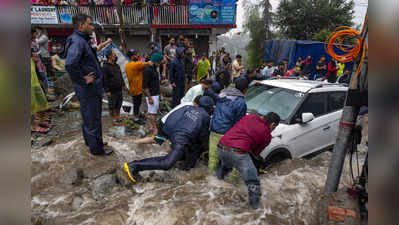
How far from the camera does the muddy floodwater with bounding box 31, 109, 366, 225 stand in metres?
2.85

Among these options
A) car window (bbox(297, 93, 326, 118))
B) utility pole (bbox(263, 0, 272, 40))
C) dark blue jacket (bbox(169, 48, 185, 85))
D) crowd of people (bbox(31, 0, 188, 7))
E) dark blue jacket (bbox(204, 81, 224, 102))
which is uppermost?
utility pole (bbox(263, 0, 272, 40))

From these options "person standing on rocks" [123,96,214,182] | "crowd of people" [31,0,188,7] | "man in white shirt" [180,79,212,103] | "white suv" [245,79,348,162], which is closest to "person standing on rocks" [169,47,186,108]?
"man in white shirt" [180,79,212,103]

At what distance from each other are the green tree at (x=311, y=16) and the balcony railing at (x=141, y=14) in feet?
39.3

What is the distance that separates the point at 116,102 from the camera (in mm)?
5723

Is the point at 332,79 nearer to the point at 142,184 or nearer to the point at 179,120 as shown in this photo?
the point at 179,120

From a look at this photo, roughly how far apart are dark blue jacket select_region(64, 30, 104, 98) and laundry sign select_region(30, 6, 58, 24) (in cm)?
1551

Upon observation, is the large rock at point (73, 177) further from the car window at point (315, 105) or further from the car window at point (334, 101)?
the car window at point (334, 101)

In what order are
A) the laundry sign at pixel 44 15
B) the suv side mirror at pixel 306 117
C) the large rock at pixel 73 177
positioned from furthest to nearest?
1. the laundry sign at pixel 44 15
2. the suv side mirror at pixel 306 117
3. the large rock at pixel 73 177

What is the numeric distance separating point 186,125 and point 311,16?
900 inches

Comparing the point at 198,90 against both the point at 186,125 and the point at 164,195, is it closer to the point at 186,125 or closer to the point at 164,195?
the point at 186,125

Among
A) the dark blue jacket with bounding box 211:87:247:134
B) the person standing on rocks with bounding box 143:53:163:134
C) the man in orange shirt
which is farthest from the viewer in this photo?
A: the man in orange shirt

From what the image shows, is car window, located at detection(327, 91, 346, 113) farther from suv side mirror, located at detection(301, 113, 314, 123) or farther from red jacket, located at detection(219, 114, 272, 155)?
red jacket, located at detection(219, 114, 272, 155)

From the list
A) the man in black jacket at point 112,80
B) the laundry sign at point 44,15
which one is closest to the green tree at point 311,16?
the man in black jacket at point 112,80

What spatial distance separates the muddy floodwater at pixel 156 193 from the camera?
2.85 metres
